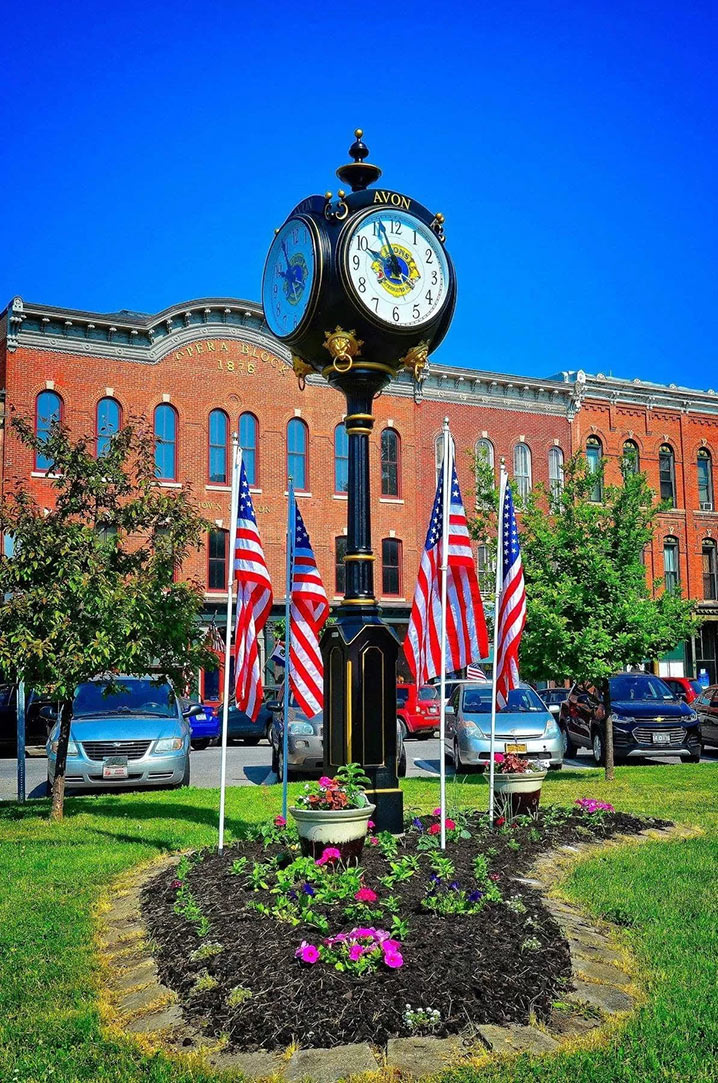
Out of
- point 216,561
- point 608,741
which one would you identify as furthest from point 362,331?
point 216,561

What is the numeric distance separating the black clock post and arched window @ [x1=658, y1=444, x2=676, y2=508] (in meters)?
38.4

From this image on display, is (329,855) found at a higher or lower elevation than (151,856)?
higher

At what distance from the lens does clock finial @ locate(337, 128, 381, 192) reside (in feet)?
31.0

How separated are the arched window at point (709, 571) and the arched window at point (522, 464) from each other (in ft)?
33.0

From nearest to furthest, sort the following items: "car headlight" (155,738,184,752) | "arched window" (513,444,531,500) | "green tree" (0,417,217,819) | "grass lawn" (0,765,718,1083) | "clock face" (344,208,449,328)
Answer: "grass lawn" (0,765,718,1083) → "clock face" (344,208,449,328) → "green tree" (0,417,217,819) → "car headlight" (155,738,184,752) → "arched window" (513,444,531,500)

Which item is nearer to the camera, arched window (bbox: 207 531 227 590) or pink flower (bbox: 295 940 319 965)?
pink flower (bbox: 295 940 319 965)

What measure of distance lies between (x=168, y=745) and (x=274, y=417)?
22.9 meters

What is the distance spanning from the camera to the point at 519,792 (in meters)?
10.5

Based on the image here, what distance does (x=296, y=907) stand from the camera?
20.5 ft

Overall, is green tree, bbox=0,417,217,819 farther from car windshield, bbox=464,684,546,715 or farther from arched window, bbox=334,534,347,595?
arched window, bbox=334,534,347,595

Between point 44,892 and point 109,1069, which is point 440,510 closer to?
point 44,892

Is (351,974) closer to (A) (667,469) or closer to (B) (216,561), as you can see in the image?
(B) (216,561)

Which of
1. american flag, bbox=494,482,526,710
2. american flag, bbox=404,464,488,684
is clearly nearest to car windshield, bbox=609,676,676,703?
american flag, bbox=494,482,526,710

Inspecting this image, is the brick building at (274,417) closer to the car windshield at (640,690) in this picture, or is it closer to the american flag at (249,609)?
the car windshield at (640,690)
